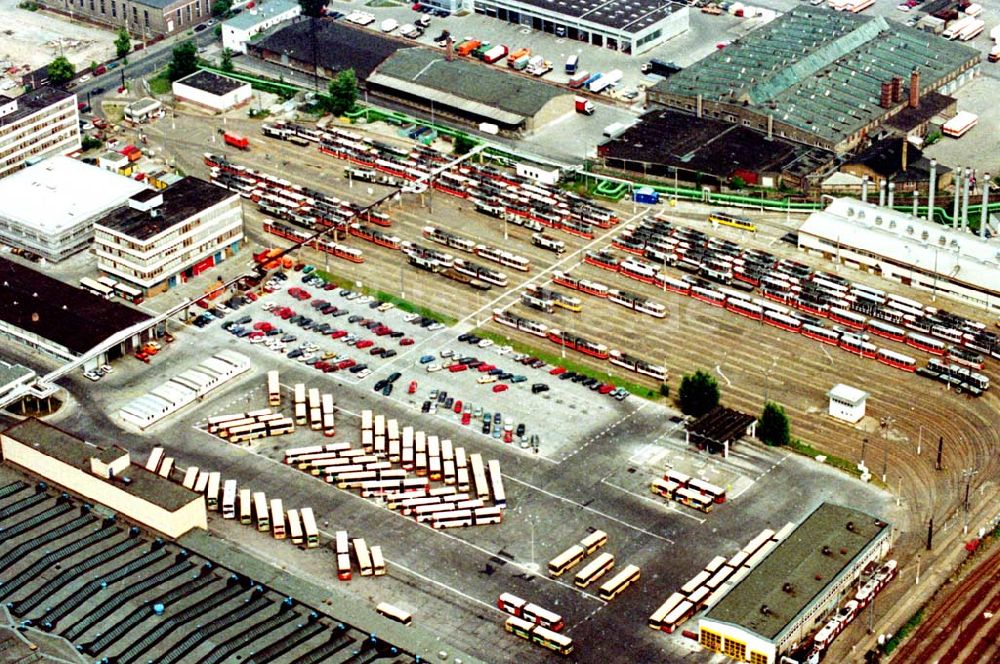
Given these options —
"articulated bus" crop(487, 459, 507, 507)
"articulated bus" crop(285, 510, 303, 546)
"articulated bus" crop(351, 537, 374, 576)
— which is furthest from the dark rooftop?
"articulated bus" crop(487, 459, 507, 507)

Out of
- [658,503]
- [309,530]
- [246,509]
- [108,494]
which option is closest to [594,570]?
[658,503]

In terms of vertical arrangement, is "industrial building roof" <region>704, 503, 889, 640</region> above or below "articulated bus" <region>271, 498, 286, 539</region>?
above

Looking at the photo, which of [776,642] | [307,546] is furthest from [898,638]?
[307,546]

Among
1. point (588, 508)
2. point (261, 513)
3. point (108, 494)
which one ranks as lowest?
point (261, 513)

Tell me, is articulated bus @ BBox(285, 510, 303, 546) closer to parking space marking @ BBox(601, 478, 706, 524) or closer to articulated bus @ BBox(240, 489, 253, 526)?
articulated bus @ BBox(240, 489, 253, 526)

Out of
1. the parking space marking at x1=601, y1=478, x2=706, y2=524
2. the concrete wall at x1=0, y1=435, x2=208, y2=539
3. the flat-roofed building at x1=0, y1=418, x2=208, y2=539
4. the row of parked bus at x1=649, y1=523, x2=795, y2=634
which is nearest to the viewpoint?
the row of parked bus at x1=649, y1=523, x2=795, y2=634

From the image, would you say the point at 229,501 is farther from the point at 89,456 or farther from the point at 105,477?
the point at 89,456
